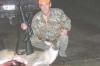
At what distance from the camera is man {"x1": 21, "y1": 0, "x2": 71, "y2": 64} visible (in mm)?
5125

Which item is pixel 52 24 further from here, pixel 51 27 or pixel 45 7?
pixel 45 7

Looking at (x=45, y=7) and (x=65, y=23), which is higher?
(x=45, y=7)

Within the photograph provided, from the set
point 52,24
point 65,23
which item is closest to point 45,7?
point 52,24

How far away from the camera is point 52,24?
17.0 ft

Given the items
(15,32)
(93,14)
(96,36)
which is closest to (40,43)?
(96,36)

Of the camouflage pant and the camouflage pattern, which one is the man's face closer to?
the camouflage pattern

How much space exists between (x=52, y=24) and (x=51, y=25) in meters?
0.03

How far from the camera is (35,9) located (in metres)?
7.64

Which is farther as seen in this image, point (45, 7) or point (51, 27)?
point (51, 27)

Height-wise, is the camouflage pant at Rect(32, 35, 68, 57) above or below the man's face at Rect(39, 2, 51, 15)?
below

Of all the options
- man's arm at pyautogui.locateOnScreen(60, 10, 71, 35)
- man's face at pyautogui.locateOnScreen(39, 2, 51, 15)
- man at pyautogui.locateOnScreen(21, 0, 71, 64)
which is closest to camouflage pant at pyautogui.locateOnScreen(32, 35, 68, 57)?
man at pyautogui.locateOnScreen(21, 0, 71, 64)

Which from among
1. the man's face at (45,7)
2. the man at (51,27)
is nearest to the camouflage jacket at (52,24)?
the man at (51,27)

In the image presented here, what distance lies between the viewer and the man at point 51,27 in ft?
16.8

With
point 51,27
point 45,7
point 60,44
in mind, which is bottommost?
point 60,44
